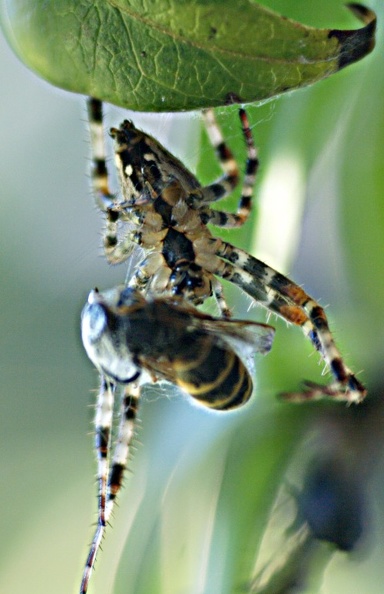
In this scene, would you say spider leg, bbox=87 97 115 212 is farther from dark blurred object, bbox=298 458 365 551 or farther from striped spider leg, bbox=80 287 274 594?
dark blurred object, bbox=298 458 365 551

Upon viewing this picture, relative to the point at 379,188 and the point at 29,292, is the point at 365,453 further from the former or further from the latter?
the point at 29,292

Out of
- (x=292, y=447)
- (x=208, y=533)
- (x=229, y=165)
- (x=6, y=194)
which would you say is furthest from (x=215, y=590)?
(x=6, y=194)

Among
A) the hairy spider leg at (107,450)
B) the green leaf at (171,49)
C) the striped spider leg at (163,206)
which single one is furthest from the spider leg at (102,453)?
the green leaf at (171,49)

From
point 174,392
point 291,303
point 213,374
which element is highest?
point 291,303

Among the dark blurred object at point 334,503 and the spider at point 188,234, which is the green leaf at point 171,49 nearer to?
the spider at point 188,234

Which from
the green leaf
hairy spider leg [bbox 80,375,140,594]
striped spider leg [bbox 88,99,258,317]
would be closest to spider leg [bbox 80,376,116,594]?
hairy spider leg [bbox 80,375,140,594]

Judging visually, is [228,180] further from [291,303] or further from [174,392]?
[174,392]

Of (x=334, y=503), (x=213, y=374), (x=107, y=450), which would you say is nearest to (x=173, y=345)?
(x=213, y=374)
